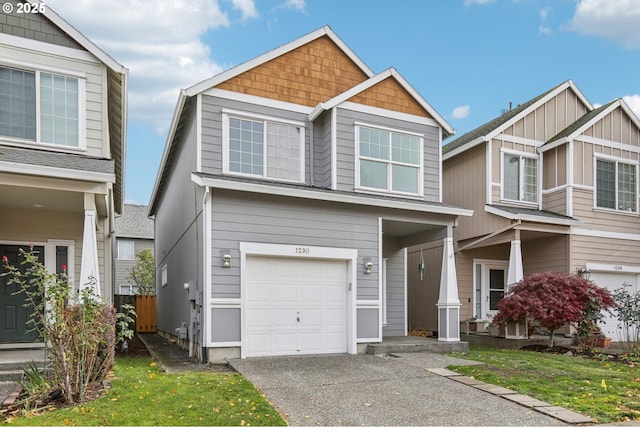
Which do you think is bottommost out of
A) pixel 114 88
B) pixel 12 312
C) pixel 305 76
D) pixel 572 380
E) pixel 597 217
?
pixel 572 380

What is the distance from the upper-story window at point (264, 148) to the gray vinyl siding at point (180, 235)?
0.95 m

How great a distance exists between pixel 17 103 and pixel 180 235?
19.5 feet

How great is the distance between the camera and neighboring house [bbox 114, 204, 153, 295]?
3250 cm

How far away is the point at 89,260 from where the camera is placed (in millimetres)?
9141

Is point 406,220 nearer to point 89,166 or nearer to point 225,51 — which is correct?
point 89,166

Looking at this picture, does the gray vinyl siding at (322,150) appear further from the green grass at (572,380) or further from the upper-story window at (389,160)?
the green grass at (572,380)

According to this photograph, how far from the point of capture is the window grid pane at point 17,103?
10.3 metres

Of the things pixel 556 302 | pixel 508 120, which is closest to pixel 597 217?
pixel 508 120

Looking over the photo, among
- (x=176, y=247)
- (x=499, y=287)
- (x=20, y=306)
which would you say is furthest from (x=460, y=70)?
(x=20, y=306)

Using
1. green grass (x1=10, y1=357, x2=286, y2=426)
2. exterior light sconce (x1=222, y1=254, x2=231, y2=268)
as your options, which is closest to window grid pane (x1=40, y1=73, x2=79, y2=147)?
exterior light sconce (x1=222, y1=254, x2=231, y2=268)

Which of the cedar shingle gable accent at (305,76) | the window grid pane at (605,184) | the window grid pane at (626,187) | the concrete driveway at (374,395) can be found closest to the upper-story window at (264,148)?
the cedar shingle gable accent at (305,76)

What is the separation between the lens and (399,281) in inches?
609

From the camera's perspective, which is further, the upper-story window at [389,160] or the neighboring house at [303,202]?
the upper-story window at [389,160]

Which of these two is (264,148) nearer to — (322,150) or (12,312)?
(322,150)
